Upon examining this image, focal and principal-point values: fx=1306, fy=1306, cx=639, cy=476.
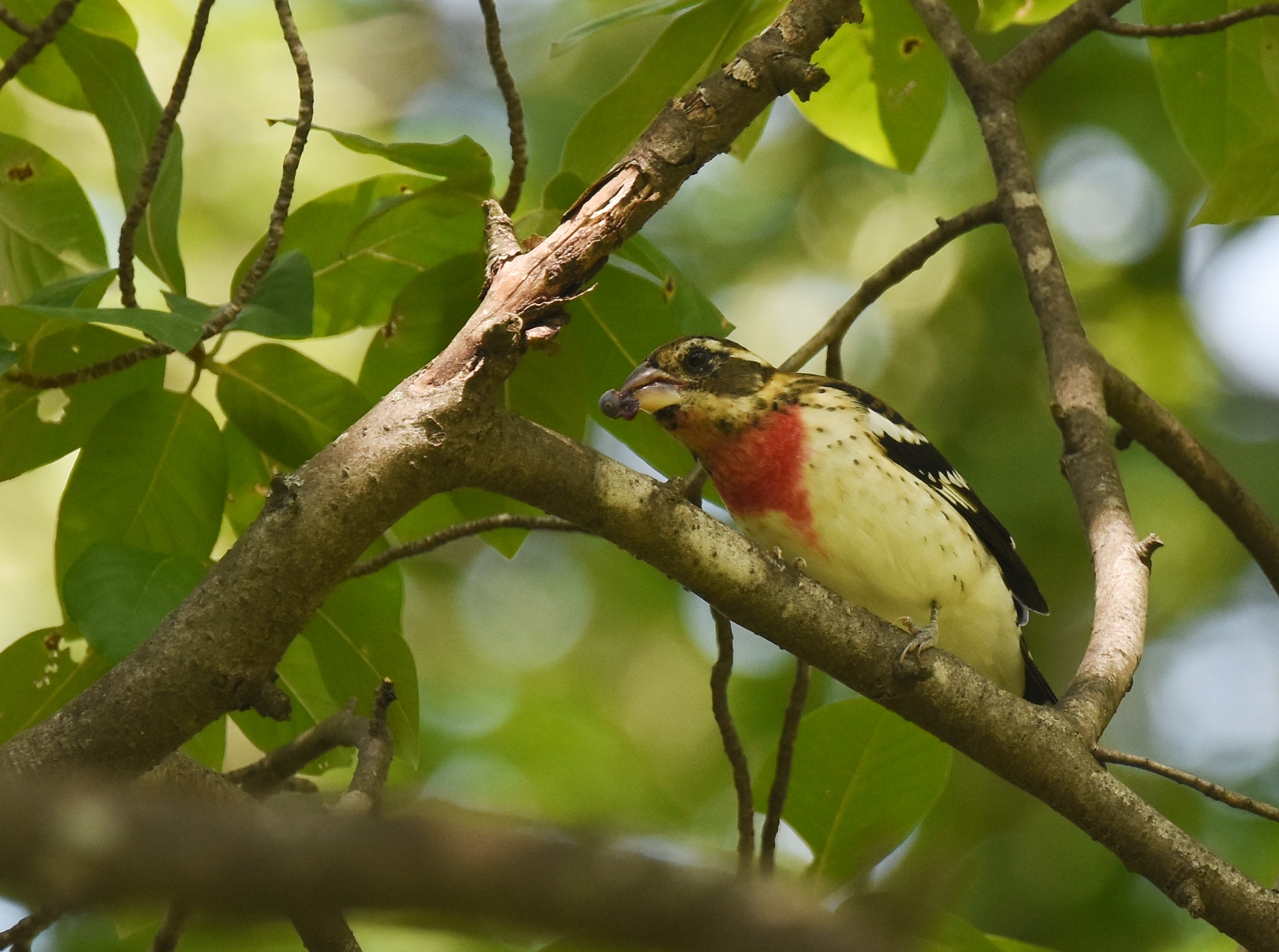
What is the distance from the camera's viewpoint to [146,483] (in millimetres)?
3305

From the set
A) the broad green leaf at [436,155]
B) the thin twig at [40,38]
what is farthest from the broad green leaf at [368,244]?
the thin twig at [40,38]

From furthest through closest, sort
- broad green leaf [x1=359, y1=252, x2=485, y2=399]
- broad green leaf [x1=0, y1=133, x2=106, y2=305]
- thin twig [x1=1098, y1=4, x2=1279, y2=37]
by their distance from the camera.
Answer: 1. thin twig [x1=1098, y1=4, x2=1279, y2=37]
2. broad green leaf [x1=359, y1=252, x2=485, y2=399]
3. broad green leaf [x1=0, y1=133, x2=106, y2=305]

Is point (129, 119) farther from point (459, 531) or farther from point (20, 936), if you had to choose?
point (20, 936)

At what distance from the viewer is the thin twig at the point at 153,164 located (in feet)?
9.86

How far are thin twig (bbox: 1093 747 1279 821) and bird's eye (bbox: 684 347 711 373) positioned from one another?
1940 millimetres

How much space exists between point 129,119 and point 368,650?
1.49m

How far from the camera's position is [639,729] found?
886 centimetres

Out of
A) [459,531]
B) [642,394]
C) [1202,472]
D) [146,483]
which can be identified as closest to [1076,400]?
[1202,472]

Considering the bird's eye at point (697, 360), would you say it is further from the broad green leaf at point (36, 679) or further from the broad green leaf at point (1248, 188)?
the broad green leaf at point (36, 679)

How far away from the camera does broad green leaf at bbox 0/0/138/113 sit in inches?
144

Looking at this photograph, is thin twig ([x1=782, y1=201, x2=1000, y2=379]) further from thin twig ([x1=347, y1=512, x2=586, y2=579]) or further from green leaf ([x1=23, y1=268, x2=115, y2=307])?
green leaf ([x1=23, y1=268, x2=115, y2=307])

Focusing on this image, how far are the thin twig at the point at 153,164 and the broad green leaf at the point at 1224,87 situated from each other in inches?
125

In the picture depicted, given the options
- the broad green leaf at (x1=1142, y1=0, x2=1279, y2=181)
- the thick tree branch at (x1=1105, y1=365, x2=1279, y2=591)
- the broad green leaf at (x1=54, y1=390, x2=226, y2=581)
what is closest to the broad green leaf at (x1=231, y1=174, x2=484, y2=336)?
the broad green leaf at (x1=54, y1=390, x2=226, y2=581)

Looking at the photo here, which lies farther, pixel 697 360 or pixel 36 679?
pixel 697 360
